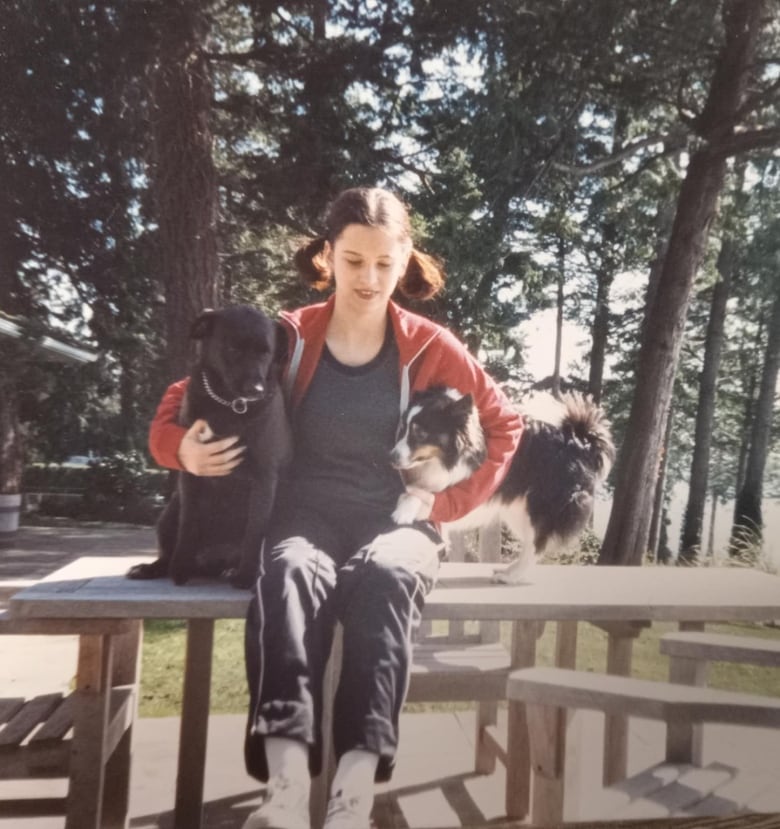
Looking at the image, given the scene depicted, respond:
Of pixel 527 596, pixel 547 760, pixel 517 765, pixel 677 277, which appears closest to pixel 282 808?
pixel 547 760

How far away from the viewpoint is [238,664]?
197cm

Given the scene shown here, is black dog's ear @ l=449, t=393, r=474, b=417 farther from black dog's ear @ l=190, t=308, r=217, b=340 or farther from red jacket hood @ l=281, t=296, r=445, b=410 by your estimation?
black dog's ear @ l=190, t=308, r=217, b=340

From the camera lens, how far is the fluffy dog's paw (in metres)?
1.24

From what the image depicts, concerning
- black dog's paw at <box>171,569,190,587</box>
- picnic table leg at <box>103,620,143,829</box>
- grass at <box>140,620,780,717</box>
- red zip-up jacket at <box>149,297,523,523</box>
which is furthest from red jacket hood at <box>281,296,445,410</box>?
grass at <box>140,620,780,717</box>

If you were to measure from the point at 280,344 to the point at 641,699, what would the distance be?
2.56 feet

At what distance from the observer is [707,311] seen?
1.36m

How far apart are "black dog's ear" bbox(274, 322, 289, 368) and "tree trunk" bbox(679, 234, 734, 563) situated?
31.4 inches

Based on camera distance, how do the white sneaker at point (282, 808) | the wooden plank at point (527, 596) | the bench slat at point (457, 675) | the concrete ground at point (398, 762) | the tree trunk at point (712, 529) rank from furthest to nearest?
the bench slat at point (457, 675) < the concrete ground at point (398, 762) < the tree trunk at point (712, 529) < the wooden plank at point (527, 596) < the white sneaker at point (282, 808)

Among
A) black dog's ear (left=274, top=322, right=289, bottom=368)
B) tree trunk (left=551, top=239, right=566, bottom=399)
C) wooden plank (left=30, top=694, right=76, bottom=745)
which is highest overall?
tree trunk (left=551, top=239, right=566, bottom=399)

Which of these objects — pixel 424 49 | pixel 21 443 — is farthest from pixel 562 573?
pixel 21 443

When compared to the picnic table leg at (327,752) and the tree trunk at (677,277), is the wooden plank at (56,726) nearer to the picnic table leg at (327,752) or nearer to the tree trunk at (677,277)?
the picnic table leg at (327,752)

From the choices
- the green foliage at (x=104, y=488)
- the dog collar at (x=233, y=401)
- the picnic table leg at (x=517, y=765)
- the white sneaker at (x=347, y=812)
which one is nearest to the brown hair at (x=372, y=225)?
the dog collar at (x=233, y=401)

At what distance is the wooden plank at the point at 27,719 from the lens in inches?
48.3

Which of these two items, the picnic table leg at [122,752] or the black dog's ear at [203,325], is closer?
the black dog's ear at [203,325]
